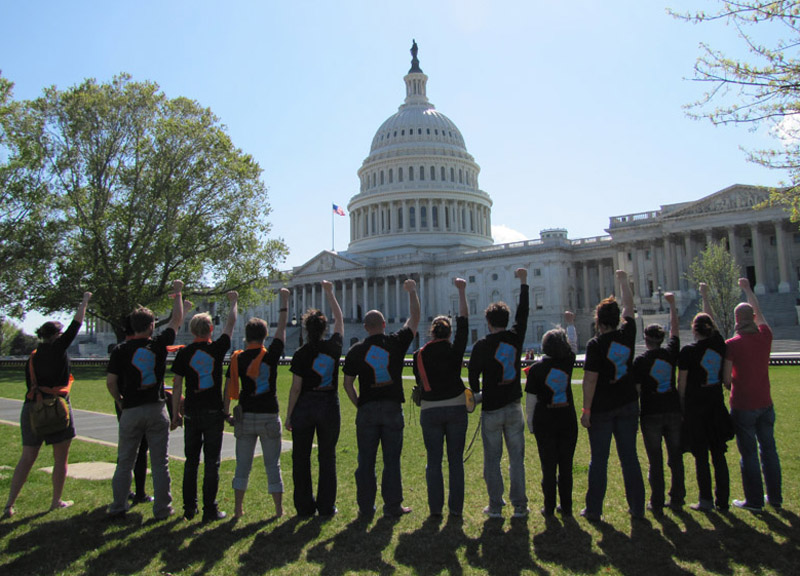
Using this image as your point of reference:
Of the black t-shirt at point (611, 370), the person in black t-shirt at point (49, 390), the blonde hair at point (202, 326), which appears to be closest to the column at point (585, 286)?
the black t-shirt at point (611, 370)

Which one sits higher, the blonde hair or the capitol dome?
the capitol dome

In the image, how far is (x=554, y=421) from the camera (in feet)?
26.0

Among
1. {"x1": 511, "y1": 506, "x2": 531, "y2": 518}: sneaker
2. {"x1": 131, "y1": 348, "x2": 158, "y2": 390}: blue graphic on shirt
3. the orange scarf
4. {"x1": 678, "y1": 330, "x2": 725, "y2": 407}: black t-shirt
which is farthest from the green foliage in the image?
{"x1": 131, "y1": 348, "x2": 158, "y2": 390}: blue graphic on shirt

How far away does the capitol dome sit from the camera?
101 metres

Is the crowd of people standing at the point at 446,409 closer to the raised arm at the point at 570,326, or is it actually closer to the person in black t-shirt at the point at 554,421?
the person in black t-shirt at the point at 554,421

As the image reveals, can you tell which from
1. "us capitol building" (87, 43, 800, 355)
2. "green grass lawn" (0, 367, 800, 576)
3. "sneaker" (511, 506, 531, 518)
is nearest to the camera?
"green grass lawn" (0, 367, 800, 576)

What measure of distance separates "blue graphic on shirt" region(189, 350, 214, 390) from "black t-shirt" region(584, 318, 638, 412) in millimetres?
4618

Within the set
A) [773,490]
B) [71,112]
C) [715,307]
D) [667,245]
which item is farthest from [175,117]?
[667,245]

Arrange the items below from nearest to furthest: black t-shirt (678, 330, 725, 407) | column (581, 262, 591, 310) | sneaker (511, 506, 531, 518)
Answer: sneaker (511, 506, 531, 518) → black t-shirt (678, 330, 725, 407) → column (581, 262, 591, 310)

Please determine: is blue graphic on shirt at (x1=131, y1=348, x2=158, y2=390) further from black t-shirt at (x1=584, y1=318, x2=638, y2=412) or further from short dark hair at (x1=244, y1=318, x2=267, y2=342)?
black t-shirt at (x1=584, y1=318, x2=638, y2=412)

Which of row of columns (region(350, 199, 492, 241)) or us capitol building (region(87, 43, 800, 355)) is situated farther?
row of columns (region(350, 199, 492, 241))

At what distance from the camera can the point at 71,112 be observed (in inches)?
1596

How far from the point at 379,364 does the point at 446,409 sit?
99cm

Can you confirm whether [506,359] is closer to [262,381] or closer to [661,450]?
[661,450]
